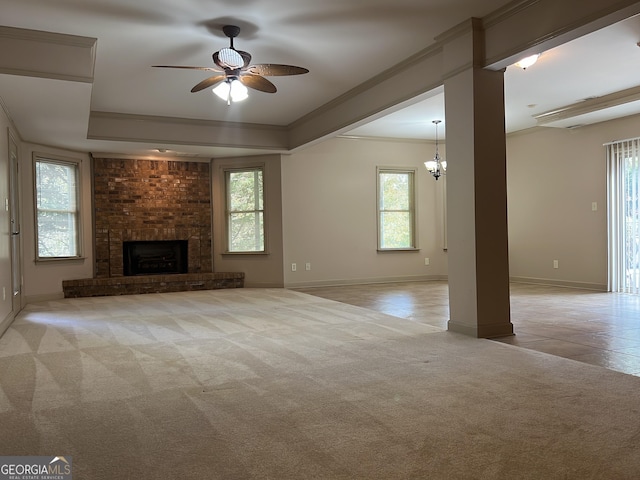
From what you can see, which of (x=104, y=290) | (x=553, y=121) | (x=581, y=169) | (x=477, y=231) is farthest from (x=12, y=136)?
(x=581, y=169)

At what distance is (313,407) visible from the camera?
2.73 metres

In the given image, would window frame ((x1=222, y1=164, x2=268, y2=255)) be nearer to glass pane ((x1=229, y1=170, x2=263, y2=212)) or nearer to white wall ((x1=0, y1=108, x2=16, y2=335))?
glass pane ((x1=229, y1=170, x2=263, y2=212))

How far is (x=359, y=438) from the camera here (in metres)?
2.30

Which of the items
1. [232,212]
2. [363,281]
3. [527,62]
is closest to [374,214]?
[363,281]

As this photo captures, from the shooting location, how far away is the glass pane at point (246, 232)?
9.38 meters

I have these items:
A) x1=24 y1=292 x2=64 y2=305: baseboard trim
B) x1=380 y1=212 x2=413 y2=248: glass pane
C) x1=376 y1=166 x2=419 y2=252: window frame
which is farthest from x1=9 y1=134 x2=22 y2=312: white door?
x1=380 y1=212 x2=413 y2=248: glass pane

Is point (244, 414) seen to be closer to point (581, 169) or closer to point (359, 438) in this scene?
point (359, 438)

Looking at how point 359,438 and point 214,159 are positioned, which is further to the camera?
point 214,159

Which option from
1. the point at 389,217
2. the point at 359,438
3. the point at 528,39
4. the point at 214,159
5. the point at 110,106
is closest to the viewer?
the point at 359,438

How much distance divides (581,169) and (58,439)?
8380 millimetres

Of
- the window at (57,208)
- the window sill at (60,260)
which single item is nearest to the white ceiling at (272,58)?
the window at (57,208)

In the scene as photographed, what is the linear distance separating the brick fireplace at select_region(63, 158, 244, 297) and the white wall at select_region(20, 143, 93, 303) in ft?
0.41

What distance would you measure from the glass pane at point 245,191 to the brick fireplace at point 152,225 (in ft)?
1.48

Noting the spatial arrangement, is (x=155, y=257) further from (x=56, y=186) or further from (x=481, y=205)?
(x=481, y=205)
